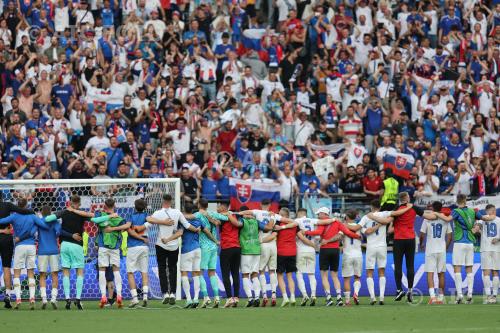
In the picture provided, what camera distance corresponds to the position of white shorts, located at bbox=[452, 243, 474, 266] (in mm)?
26812

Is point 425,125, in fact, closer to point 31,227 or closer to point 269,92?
point 269,92

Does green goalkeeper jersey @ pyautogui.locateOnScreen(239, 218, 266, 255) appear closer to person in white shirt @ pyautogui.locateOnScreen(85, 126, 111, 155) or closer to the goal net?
the goal net

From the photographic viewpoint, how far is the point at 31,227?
25391mm

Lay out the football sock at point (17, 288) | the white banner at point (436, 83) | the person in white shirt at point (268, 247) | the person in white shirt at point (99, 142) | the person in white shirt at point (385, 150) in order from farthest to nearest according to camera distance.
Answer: the white banner at point (436, 83) → the person in white shirt at point (385, 150) → the person in white shirt at point (99, 142) → the person in white shirt at point (268, 247) → the football sock at point (17, 288)

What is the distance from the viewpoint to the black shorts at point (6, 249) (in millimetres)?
25938

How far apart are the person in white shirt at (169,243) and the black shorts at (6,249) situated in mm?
2953

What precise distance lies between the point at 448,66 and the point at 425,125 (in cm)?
287

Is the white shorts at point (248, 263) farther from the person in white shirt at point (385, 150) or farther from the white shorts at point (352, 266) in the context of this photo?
the person in white shirt at point (385, 150)

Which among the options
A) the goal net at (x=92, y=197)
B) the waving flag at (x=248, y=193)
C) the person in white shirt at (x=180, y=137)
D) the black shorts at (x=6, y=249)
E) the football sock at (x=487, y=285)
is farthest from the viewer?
the person in white shirt at (x=180, y=137)

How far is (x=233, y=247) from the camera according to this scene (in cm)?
2573

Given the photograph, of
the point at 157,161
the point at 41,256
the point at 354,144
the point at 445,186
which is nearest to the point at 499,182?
the point at 445,186

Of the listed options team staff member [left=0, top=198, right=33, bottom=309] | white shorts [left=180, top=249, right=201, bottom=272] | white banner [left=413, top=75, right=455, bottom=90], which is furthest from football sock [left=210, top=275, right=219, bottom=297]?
white banner [left=413, top=75, right=455, bottom=90]

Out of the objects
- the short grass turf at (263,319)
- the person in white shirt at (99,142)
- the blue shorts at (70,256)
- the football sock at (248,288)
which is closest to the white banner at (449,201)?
the short grass turf at (263,319)

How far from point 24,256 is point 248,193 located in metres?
6.98
